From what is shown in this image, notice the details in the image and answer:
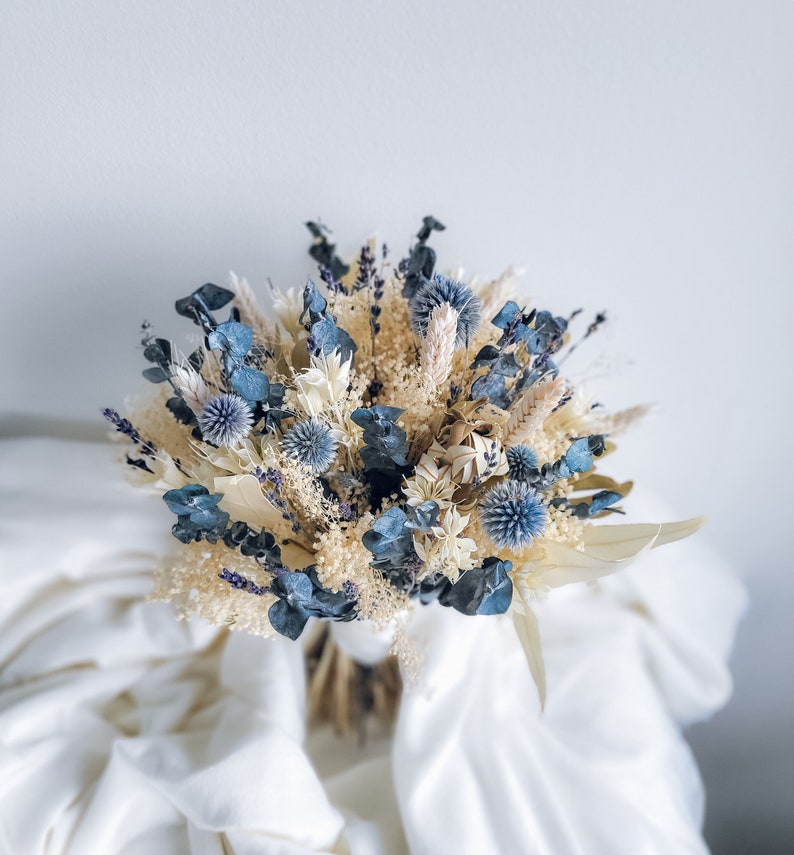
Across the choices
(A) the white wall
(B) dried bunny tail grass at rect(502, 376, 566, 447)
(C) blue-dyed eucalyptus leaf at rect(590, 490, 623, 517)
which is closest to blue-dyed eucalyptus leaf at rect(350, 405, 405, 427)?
(B) dried bunny tail grass at rect(502, 376, 566, 447)

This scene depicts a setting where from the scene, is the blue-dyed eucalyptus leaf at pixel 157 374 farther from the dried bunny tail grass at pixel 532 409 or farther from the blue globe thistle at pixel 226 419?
the dried bunny tail grass at pixel 532 409

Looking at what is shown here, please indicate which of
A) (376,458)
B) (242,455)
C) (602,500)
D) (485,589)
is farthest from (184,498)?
(602,500)

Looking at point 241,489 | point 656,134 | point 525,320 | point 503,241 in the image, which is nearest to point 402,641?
point 241,489

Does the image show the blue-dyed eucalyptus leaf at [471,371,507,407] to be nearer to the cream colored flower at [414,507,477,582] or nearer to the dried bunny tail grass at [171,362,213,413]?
the cream colored flower at [414,507,477,582]

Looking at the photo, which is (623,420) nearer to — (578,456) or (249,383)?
(578,456)

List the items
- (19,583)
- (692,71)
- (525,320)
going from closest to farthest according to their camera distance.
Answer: (525,320) → (692,71) → (19,583)

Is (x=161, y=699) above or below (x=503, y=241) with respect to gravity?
below

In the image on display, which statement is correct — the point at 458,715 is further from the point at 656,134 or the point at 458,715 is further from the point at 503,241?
the point at 656,134

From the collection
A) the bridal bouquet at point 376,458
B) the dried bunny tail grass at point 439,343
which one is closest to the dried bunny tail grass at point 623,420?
the bridal bouquet at point 376,458
